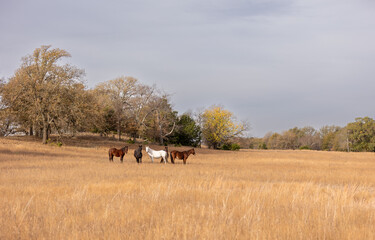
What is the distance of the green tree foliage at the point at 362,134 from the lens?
299ft

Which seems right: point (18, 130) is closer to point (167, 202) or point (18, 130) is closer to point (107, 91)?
point (107, 91)

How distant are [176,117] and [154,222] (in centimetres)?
6674

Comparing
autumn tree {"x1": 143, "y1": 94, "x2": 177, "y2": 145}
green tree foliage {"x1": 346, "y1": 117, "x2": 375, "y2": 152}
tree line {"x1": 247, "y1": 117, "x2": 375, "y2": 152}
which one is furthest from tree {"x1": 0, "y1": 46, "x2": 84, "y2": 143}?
green tree foliage {"x1": 346, "y1": 117, "x2": 375, "y2": 152}

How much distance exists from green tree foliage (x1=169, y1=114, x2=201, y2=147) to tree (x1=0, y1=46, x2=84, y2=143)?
96.8 ft

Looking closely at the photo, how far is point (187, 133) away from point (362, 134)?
166 ft

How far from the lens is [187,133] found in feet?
240

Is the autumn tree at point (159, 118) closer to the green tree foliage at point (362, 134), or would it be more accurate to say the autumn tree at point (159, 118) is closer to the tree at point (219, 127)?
the tree at point (219, 127)

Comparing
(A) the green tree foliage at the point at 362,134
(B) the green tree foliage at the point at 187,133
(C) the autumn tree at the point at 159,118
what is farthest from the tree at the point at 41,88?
(A) the green tree foliage at the point at 362,134

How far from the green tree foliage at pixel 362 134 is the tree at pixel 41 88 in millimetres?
77261

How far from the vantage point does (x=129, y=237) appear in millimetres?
6070

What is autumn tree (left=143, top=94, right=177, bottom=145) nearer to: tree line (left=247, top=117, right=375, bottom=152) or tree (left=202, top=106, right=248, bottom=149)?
tree (left=202, top=106, right=248, bottom=149)

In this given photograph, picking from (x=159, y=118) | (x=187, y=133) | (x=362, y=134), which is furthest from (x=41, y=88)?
(x=362, y=134)

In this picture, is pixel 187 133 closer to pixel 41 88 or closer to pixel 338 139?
pixel 41 88

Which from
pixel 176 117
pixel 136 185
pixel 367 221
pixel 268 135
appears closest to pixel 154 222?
pixel 367 221
